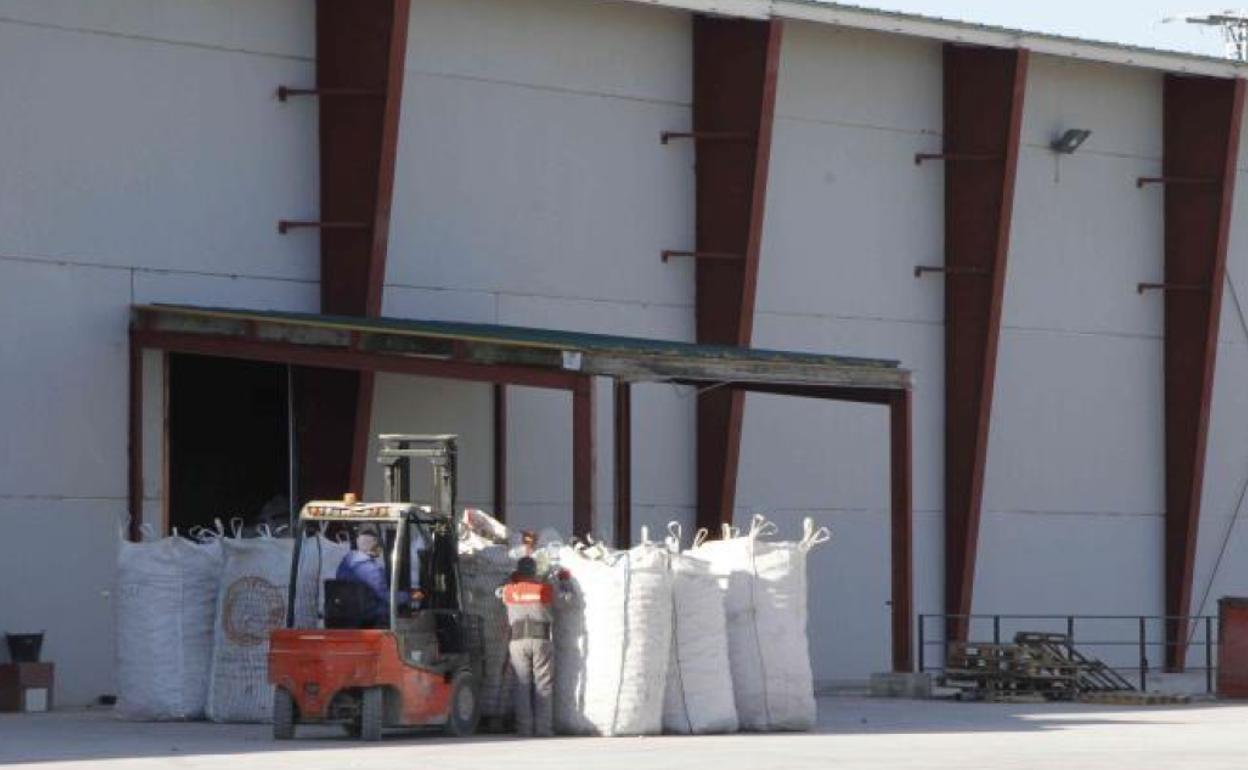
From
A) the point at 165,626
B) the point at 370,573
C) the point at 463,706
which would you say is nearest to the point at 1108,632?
the point at 165,626

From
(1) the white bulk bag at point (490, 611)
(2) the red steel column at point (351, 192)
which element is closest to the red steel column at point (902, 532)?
(2) the red steel column at point (351, 192)

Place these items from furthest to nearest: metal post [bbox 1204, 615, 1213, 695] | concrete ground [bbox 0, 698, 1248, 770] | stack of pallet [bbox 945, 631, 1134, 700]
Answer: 1. metal post [bbox 1204, 615, 1213, 695]
2. stack of pallet [bbox 945, 631, 1134, 700]
3. concrete ground [bbox 0, 698, 1248, 770]

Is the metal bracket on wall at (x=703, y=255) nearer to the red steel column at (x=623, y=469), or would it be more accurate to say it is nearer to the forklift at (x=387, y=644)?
the red steel column at (x=623, y=469)

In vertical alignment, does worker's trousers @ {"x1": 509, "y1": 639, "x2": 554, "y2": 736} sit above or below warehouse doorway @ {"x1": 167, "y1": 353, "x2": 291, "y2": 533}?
below

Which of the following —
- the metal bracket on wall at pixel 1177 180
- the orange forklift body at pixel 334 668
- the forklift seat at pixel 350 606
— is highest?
the metal bracket on wall at pixel 1177 180

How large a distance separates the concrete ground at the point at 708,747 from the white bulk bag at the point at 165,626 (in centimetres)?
39

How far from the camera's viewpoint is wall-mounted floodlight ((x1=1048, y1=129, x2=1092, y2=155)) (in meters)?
38.2

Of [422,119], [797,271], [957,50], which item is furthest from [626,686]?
[957,50]

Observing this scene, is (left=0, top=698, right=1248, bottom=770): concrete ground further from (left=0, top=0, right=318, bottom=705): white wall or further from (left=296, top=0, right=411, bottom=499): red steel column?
(left=296, top=0, right=411, bottom=499): red steel column

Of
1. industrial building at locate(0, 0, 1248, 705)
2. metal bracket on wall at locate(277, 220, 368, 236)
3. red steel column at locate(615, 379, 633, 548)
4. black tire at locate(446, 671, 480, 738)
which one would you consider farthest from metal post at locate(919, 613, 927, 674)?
black tire at locate(446, 671, 480, 738)

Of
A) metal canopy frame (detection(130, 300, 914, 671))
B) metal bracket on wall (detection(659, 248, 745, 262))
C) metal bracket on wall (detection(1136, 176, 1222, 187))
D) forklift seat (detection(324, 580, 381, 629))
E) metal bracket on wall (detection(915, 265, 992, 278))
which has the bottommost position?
forklift seat (detection(324, 580, 381, 629))

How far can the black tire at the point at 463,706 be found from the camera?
23859 mm

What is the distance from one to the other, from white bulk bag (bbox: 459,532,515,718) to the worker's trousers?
1.49ft

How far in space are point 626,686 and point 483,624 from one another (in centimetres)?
149
